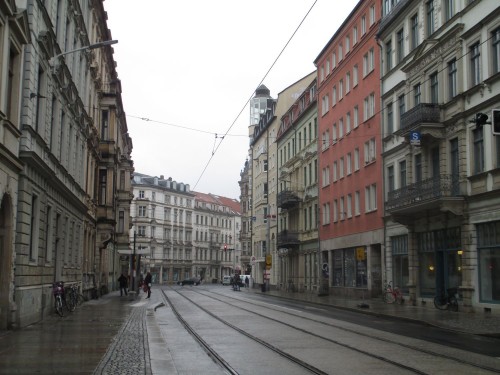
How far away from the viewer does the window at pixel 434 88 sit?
30609 mm

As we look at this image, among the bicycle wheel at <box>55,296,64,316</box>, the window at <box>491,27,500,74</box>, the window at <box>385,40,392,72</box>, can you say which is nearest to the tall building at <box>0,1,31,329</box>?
the bicycle wheel at <box>55,296,64,316</box>

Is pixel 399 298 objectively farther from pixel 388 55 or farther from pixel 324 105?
pixel 324 105

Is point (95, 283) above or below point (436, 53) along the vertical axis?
below

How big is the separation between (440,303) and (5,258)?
1888cm

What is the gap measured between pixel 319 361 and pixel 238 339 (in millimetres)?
4401

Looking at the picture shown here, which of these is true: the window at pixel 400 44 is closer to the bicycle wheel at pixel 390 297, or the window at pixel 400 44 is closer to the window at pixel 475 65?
the window at pixel 475 65

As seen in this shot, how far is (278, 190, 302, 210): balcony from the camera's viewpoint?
→ 58.2m

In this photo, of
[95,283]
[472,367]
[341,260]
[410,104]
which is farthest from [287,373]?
[341,260]

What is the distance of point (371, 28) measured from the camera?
132 feet

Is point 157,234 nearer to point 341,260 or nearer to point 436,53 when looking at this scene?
point 341,260

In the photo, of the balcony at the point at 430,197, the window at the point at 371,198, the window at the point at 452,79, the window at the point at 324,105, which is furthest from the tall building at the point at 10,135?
the window at the point at 324,105

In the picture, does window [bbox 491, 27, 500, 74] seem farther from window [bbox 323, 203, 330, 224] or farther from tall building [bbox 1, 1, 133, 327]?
window [bbox 323, 203, 330, 224]

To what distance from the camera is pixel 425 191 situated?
29062 millimetres

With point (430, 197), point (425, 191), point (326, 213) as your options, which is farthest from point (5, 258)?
point (326, 213)
